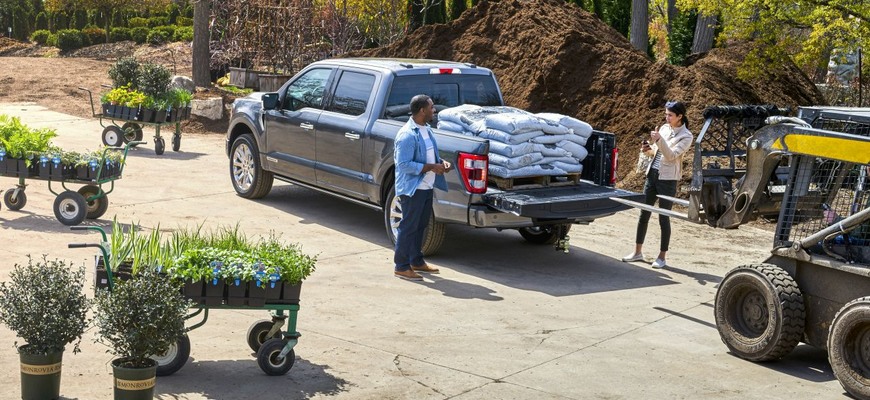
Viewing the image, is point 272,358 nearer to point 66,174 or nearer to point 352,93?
point 66,174

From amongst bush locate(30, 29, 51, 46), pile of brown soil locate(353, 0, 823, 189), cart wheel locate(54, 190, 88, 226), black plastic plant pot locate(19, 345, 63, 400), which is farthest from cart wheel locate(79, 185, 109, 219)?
bush locate(30, 29, 51, 46)

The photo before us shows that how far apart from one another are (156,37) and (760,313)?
3271cm

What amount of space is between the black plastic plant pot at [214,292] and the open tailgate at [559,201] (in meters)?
4.06

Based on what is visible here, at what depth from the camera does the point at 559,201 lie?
1111cm

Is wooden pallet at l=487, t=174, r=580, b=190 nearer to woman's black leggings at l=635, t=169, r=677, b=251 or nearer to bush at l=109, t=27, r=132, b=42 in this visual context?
woman's black leggings at l=635, t=169, r=677, b=251

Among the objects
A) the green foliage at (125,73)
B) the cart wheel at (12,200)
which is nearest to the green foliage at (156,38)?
the green foliage at (125,73)

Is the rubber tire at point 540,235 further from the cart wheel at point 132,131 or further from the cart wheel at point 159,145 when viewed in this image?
the cart wheel at point 132,131

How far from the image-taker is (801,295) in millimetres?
8445

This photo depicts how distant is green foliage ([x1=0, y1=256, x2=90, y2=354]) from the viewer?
6707mm

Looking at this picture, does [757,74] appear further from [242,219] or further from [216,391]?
[216,391]

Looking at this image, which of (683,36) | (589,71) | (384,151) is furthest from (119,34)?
(384,151)

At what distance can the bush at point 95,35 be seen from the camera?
39969mm

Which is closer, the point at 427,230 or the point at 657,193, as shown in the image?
the point at 427,230

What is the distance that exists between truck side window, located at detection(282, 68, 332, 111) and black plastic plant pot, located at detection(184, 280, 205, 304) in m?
6.31
